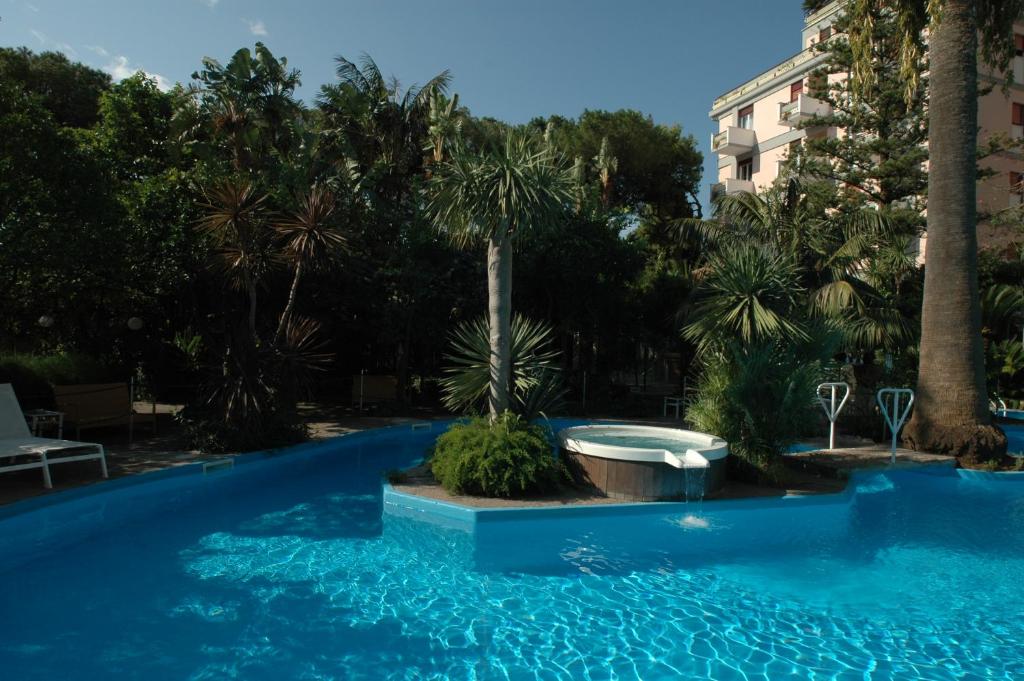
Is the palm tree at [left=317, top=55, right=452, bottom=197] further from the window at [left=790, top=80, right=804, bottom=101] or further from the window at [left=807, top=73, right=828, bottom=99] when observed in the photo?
the window at [left=790, top=80, right=804, bottom=101]

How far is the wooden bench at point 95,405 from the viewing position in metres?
10.3

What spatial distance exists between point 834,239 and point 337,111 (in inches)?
618

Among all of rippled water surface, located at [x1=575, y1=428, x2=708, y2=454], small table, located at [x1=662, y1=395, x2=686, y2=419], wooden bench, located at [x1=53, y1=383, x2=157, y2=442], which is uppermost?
wooden bench, located at [x1=53, y1=383, x2=157, y2=442]

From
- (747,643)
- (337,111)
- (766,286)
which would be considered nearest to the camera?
(747,643)

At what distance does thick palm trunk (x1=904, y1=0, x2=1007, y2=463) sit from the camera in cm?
1198

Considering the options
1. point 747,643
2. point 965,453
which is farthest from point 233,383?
point 965,453

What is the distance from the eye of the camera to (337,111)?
20.7m

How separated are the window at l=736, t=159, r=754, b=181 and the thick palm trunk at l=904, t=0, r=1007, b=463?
2128 centimetres

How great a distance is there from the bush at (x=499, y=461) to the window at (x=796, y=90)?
90.9 ft

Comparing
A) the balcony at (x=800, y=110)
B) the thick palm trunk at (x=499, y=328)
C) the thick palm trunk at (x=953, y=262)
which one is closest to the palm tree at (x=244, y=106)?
the thick palm trunk at (x=499, y=328)

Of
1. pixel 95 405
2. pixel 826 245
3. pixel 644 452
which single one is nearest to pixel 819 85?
pixel 826 245

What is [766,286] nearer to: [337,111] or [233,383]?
[233,383]

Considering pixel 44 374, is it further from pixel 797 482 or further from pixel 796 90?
pixel 796 90

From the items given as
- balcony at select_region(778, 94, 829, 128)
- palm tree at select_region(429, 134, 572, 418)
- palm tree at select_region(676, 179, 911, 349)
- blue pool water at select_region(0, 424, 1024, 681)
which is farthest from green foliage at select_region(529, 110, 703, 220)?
blue pool water at select_region(0, 424, 1024, 681)
